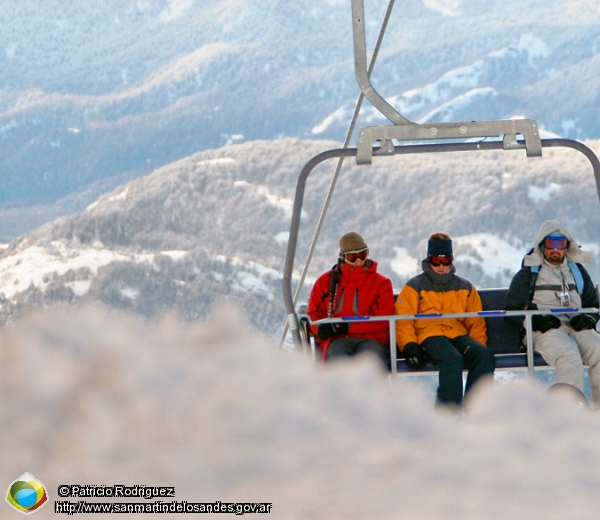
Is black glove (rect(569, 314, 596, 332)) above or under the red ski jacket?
under

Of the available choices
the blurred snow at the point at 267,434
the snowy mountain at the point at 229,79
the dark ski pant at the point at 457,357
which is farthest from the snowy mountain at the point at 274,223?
the blurred snow at the point at 267,434

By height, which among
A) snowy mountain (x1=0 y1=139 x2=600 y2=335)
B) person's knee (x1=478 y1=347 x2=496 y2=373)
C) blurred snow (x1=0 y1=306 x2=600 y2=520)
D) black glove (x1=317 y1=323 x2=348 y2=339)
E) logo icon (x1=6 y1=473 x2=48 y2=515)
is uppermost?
snowy mountain (x1=0 y1=139 x2=600 y2=335)

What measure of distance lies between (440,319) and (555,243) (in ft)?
1.74

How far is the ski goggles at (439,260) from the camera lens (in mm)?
3518

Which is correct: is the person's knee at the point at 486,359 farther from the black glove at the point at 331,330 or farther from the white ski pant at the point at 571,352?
the black glove at the point at 331,330

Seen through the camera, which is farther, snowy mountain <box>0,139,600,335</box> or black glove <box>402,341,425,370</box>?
snowy mountain <box>0,139,600,335</box>

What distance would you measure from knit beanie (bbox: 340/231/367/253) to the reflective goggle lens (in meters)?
0.70

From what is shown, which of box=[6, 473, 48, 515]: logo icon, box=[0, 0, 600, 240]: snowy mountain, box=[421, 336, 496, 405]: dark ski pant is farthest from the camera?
box=[0, 0, 600, 240]: snowy mountain

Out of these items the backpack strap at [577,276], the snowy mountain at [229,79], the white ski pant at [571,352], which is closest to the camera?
the white ski pant at [571,352]

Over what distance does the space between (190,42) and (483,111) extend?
29341 millimetres

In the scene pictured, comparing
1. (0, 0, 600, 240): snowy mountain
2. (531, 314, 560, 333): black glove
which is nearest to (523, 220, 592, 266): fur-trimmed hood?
(531, 314, 560, 333): black glove

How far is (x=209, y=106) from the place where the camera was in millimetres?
72000

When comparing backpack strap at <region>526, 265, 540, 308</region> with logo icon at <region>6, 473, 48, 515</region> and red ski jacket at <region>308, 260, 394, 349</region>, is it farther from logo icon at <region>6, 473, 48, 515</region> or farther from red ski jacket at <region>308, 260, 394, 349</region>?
logo icon at <region>6, 473, 48, 515</region>

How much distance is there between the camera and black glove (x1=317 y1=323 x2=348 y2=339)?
3389 mm
